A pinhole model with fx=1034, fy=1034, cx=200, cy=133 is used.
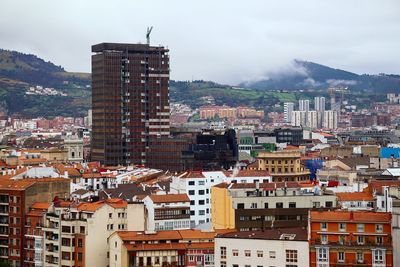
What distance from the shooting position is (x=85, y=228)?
77.9 meters

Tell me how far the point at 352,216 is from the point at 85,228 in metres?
22.0

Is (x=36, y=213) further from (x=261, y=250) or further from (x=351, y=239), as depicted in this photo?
(x=351, y=239)

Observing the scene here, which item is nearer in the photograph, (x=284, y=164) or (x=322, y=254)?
(x=322, y=254)

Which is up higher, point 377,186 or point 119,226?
point 377,186

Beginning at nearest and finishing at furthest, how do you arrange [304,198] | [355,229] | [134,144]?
[355,229] → [304,198] → [134,144]

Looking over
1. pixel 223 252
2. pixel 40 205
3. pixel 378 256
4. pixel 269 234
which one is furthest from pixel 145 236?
pixel 378 256

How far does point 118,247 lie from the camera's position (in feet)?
242

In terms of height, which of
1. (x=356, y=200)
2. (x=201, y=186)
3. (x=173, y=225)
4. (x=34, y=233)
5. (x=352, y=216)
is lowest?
(x=34, y=233)

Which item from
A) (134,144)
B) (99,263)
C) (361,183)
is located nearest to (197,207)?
(361,183)

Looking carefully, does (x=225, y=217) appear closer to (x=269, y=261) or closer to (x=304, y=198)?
(x=304, y=198)

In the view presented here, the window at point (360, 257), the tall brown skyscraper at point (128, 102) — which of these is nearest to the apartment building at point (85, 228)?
the window at point (360, 257)

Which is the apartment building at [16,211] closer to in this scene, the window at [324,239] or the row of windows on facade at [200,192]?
the row of windows on facade at [200,192]

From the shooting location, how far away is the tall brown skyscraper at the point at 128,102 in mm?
187875

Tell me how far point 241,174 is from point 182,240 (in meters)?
33.3
